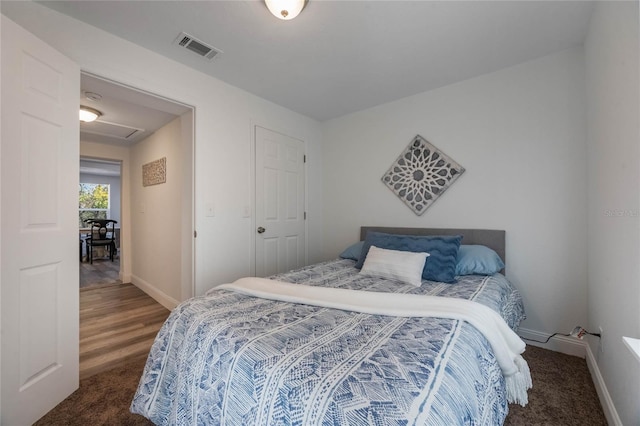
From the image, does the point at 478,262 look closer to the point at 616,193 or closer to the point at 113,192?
the point at 616,193

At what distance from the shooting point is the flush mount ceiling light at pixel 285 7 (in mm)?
1522

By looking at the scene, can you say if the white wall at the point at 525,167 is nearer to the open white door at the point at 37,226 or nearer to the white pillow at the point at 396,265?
the white pillow at the point at 396,265

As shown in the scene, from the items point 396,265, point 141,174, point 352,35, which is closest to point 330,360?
point 396,265

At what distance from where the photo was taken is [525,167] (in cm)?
229

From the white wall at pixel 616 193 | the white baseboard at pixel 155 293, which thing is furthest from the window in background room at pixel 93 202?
the white wall at pixel 616 193

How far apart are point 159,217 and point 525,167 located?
13.1ft

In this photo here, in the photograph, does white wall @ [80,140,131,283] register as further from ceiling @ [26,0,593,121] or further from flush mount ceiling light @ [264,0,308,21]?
flush mount ceiling light @ [264,0,308,21]

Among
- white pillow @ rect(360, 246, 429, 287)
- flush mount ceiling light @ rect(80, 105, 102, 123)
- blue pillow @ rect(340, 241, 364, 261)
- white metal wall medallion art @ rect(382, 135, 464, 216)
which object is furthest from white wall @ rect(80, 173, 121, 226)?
white pillow @ rect(360, 246, 429, 287)

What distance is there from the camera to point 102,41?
187 centimetres

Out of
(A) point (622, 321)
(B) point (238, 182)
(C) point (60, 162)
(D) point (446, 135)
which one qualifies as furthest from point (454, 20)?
(C) point (60, 162)

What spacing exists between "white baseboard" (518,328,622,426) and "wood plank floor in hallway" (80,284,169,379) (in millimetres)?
3027

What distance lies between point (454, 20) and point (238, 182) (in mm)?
2185

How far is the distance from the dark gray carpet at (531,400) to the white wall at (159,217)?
1311mm

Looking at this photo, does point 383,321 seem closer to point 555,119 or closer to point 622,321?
point 622,321
